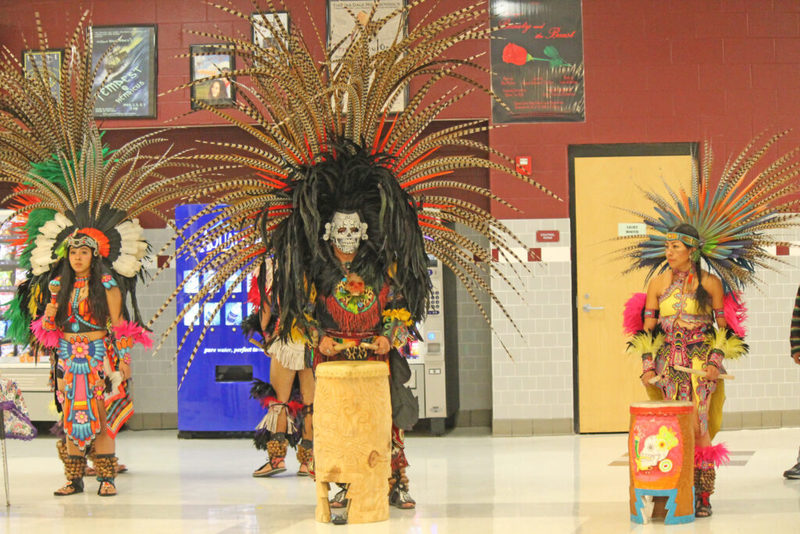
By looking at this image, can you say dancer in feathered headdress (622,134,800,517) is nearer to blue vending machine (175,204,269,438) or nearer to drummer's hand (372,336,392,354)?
drummer's hand (372,336,392,354)

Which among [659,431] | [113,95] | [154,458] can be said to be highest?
[113,95]

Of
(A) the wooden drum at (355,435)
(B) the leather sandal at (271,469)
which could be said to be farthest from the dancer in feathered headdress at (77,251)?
(A) the wooden drum at (355,435)

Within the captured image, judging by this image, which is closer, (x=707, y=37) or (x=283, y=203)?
(x=283, y=203)

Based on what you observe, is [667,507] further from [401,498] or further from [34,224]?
[34,224]

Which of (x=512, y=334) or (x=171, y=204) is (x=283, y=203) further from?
(x=171, y=204)

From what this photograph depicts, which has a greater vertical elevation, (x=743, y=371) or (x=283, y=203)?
(x=283, y=203)

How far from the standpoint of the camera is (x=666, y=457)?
16.9ft

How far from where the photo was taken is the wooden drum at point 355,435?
518cm

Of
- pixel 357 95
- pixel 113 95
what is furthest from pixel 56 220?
pixel 113 95

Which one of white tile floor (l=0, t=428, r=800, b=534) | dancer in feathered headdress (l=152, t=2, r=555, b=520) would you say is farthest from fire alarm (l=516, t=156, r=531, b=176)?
dancer in feathered headdress (l=152, t=2, r=555, b=520)

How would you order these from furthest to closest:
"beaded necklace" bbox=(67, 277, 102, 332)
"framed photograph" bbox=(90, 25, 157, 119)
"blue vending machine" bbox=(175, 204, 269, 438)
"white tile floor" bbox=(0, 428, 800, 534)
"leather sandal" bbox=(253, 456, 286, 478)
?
"framed photograph" bbox=(90, 25, 157, 119) → "blue vending machine" bbox=(175, 204, 269, 438) → "leather sandal" bbox=(253, 456, 286, 478) → "beaded necklace" bbox=(67, 277, 102, 332) → "white tile floor" bbox=(0, 428, 800, 534)

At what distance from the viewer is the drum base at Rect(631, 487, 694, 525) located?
520cm

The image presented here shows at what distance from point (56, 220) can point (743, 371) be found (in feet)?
18.5

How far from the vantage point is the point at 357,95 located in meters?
5.60
